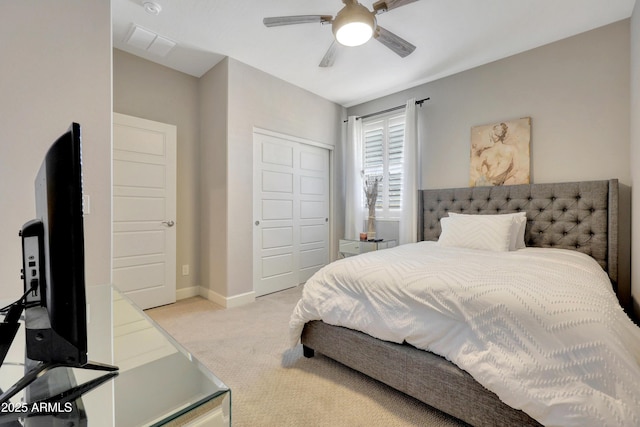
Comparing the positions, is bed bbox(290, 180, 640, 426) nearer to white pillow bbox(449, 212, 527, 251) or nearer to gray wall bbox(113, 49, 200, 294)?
white pillow bbox(449, 212, 527, 251)

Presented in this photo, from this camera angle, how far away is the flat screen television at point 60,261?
568 millimetres

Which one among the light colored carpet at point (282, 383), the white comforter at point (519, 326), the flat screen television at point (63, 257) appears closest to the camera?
the flat screen television at point (63, 257)

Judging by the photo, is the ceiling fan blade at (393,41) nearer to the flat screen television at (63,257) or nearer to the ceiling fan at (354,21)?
the ceiling fan at (354,21)

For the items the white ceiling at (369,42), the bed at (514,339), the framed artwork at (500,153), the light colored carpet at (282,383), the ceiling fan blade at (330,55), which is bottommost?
the light colored carpet at (282,383)

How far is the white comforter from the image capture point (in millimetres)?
968

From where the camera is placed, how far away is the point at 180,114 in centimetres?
329

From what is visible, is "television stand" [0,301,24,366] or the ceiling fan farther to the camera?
the ceiling fan

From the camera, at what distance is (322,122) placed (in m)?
4.04

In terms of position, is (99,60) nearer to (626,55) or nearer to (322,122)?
(322,122)

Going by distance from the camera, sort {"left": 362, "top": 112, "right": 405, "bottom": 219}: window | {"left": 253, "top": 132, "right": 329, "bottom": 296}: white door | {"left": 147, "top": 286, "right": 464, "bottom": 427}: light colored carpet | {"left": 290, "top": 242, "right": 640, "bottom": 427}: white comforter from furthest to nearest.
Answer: {"left": 362, "top": 112, "right": 405, "bottom": 219}: window
{"left": 253, "top": 132, "right": 329, "bottom": 296}: white door
{"left": 147, "top": 286, "right": 464, "bottom": 427}: light colored carpet
{"left": 290, "top": 242, "right": 640, "bottom": 427}: white comforter

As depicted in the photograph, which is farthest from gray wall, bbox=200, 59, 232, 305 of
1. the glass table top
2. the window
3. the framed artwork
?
the framed artwork

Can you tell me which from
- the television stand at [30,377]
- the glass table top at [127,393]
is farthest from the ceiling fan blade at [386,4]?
the television stand at [30,377]

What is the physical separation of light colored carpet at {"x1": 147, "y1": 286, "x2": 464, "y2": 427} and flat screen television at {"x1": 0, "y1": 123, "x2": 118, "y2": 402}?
3.40 feet

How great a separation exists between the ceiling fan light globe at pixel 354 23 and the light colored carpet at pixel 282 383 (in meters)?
2.21
